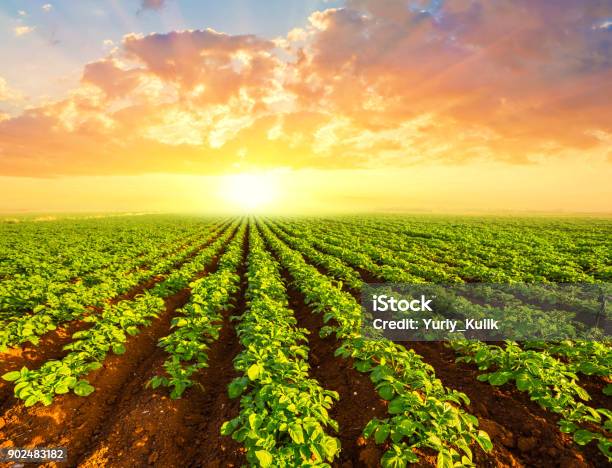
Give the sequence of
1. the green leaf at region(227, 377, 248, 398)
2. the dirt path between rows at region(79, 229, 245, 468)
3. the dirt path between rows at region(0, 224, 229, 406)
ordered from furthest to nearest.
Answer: the dirt path between rows at region(0, 224, 229, 406) < the green leaf at region(227, 377, 248, 398) < the dirt path between rows at region(79, 229, 245, 468)

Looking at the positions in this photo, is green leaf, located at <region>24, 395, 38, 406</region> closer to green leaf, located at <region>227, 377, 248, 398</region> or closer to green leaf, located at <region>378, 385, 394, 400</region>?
green leaf, located at <region>227, 377, 248, 398</region>

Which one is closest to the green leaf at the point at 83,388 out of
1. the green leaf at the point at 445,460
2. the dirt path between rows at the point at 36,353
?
the dirt path between rows at the point at 36,353

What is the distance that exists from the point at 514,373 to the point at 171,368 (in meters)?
6.19

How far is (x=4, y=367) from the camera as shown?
661cm

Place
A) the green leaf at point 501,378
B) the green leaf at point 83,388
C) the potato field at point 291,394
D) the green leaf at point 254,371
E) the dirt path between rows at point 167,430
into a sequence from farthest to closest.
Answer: the green leaf at point 83,388 → the green leaf at point 501,378 → the green leaf at point 254,371 → the dirt path between rows at point 167,430 → the potato field at point 291,394

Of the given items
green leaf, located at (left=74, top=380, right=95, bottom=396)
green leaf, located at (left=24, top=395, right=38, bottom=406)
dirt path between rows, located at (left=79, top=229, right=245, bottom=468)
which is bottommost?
dirt path between rows, located at (left=79, top=229, right=245, bottom=468)

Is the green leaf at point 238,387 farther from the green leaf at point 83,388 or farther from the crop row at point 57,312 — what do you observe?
the crop row at point 57,312

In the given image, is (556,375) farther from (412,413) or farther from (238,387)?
(238,387)

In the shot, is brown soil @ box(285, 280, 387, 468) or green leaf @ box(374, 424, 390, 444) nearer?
green leaf @ box(374, 424, 390, 444)

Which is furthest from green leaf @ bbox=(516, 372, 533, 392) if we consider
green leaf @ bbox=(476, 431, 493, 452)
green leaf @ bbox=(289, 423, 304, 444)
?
green leaf @ bbox=(289, 423, 304, 444)

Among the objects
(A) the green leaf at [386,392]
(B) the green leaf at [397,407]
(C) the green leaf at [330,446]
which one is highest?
(B) the green leaf at [397,407]

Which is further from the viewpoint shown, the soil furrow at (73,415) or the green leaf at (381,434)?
the soil furrow at (73,415)

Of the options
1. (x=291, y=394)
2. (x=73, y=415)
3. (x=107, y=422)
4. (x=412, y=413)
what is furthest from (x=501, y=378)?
(x=73, y=415)

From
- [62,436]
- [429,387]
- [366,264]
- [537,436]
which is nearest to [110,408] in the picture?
[62,436]
